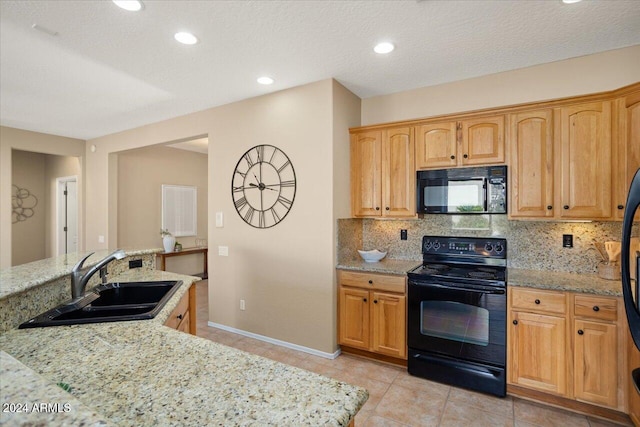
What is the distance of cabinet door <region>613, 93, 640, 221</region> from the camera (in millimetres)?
2164

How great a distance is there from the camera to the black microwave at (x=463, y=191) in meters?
2.68

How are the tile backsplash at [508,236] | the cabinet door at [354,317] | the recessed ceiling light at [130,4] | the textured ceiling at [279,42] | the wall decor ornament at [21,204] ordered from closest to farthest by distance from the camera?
1. the recessed ceiling light at [130,4]
2. the textured ceiling at [279,42]
3. the tile backsplash at [508,236]
4. the cabinet door at [354,317]
5. the wall decor ornament at [21,204]

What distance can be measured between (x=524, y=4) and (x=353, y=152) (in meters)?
1.79

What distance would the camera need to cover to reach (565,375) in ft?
7.23

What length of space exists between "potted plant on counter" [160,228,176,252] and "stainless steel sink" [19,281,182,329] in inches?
150

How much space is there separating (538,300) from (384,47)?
87.0 inches

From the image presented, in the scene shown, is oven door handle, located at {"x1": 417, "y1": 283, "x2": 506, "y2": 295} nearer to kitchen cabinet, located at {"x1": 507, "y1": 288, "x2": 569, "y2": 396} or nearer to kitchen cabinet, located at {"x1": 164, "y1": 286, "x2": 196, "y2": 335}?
kitchen cabinet, located at {"x1": 507, "y1": 288, "x2": 569, "y2": 396}

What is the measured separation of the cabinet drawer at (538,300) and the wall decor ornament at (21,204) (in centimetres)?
822

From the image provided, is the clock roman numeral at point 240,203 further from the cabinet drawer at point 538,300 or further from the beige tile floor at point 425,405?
the cabinet drawer at point 538,300

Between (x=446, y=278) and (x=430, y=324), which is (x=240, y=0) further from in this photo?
(x=430, y=324)

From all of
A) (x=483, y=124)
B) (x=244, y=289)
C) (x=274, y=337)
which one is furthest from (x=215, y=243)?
(x=483, y=124)

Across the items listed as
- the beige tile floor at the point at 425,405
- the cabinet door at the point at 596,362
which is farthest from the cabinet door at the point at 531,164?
the beige tile floor at the point at 425,405

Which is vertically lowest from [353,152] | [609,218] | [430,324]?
[430,324]

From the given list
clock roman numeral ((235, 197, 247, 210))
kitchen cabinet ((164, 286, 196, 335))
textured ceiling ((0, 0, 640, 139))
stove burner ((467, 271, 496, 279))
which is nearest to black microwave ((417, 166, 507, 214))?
stove burner ((467, 271, 496, 279))
